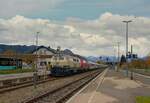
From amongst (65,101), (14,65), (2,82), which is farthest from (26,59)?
(65,101)

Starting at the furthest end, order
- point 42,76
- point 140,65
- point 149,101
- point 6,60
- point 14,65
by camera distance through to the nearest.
A: point 140,65 < point 14,65 < point 6,60 < point 42,76 < point 149,101

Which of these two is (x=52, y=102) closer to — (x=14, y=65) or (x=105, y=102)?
(x=105, y=102)

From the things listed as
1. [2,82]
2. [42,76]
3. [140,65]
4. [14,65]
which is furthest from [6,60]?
[140,65]

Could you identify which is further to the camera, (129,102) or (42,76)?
(42,76)

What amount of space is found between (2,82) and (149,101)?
19676 millimetres

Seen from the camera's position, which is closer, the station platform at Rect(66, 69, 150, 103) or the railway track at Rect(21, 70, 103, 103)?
the railway track at Rect(21, 70, 103, 103)

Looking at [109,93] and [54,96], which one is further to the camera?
[109,93]

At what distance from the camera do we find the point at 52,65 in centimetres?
5691

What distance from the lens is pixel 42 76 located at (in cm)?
5234

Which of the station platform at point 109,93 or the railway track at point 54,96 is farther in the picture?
the station platform at point 109,93

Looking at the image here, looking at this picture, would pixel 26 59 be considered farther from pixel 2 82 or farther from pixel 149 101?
pixel 149 101

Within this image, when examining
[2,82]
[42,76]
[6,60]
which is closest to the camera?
[2,82]

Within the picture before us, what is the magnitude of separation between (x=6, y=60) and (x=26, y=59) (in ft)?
125

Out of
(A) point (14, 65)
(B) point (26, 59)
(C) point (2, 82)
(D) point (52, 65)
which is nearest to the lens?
(C) point (2, 82)
